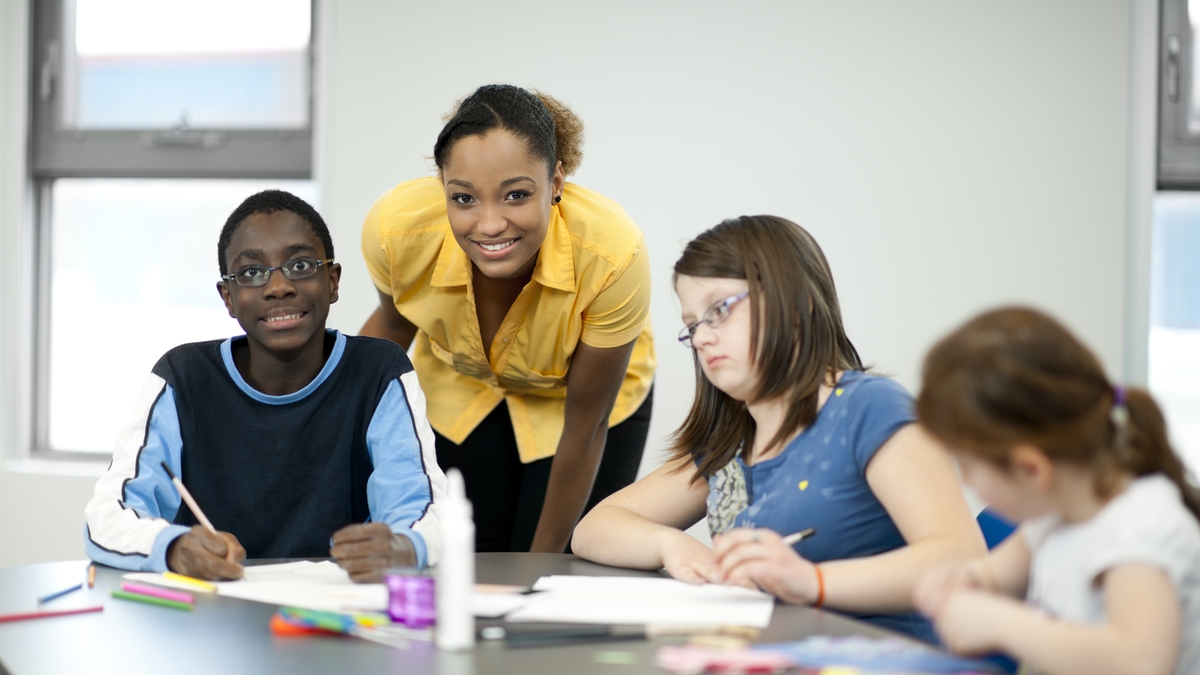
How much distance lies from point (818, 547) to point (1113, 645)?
0.51 m

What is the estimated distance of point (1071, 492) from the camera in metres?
0.87

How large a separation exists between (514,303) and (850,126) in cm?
132

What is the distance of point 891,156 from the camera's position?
2.80 m

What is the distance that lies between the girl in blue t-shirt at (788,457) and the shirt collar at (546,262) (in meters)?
0.51

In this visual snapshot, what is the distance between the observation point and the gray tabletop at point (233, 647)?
0.89 m

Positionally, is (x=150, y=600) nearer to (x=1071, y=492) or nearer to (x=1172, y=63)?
(x=1071, y=492)

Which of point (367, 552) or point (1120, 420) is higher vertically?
point (1120, 420)

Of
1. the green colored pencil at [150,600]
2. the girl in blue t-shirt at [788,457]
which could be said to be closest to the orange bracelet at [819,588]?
the girl in blue t-shirt at [788,457]

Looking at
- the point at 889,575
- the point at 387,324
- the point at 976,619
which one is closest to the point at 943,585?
the point at 976,619

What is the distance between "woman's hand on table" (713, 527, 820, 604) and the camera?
1.10 metres

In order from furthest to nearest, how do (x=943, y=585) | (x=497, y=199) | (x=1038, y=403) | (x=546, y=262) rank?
(x=546, y=262)
(x=497, y=199)
(x=943, y=585)
(x=1038, y=403)

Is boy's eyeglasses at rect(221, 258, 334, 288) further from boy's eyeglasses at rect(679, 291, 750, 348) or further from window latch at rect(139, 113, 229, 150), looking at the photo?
window latch at rect(139, 113, 229, 150)

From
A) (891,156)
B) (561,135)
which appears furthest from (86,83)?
(891,156)

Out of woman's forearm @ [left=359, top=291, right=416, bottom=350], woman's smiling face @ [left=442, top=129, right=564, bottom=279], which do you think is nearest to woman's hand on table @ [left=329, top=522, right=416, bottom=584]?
woman's smiling face @ [left=442, top=129, right=564, bottom=279]
